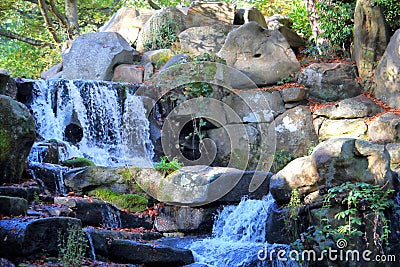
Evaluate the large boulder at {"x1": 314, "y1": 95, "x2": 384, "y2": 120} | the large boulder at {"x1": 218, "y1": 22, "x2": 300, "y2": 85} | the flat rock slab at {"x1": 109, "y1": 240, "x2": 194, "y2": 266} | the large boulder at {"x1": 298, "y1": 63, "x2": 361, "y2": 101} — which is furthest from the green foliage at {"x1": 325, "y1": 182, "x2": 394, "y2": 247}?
the large boulder at {"x1": 218, "y1": 22, "x2": 300, "y2": 85}

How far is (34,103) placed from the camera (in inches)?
446

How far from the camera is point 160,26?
51.4 ft

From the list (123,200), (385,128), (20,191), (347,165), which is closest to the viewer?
(347,165)

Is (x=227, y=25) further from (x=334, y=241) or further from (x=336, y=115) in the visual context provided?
(x=334, y=241)

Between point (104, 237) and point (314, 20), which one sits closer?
point (104, 237)

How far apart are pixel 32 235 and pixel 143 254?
1.45 metres

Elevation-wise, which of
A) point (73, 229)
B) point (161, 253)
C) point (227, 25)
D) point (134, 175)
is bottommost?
point (161, 253)

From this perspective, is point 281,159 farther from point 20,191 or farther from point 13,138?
point 20,191

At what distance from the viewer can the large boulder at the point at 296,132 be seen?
37.8ft

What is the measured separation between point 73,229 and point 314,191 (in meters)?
3.19

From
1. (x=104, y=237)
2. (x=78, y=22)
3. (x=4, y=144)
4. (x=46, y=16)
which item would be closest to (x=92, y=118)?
(x=4, y=144)

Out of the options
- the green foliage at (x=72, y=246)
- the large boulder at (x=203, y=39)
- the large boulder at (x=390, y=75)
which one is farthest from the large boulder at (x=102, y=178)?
the large boulder at (x=203, y=39)

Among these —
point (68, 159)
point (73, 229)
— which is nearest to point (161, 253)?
point (73, 229)

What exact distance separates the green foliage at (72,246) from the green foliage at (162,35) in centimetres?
1065
